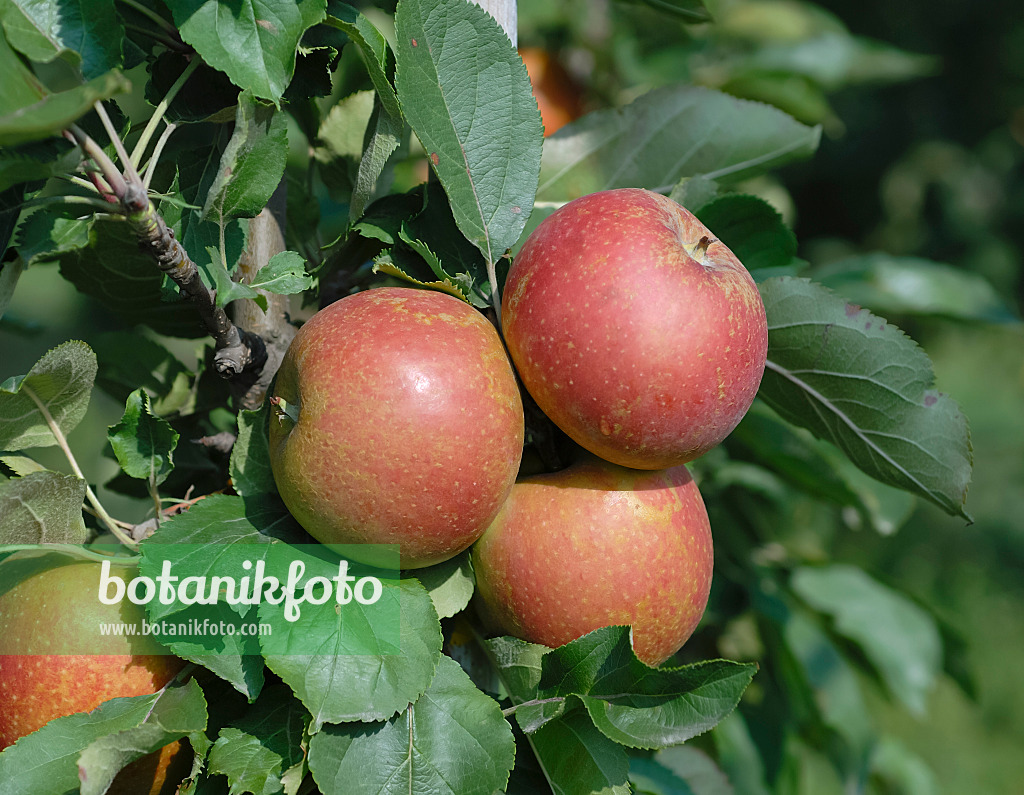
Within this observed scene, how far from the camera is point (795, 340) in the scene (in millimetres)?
804

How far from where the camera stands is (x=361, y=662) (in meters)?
0.65

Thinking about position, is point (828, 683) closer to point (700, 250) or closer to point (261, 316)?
point (700, 250)

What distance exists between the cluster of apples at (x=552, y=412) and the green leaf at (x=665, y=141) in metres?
0.24

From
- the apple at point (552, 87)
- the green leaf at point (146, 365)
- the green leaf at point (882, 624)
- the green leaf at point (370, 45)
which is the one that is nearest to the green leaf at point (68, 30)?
the green leaf at point (370, 45)

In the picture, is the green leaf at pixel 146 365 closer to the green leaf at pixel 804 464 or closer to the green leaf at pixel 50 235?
the green leaf at pixel 50 235

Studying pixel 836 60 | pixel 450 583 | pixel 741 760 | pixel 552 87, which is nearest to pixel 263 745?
pixel 450 583

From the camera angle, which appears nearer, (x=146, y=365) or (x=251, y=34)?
(x=251, y=34)

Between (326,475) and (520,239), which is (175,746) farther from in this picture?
(520,239)

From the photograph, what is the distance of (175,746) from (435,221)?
0.52 meters

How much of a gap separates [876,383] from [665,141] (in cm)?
37

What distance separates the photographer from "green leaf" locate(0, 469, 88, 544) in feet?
2.21

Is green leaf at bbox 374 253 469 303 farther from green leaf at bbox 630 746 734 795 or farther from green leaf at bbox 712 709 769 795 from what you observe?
green leaf at bbox 712 709 769 795

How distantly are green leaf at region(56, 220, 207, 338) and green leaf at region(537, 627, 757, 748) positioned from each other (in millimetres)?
538

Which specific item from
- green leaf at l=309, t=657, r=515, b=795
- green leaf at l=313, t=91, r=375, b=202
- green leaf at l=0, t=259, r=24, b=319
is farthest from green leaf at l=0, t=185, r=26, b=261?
green leaf at l=309, t=657, r=515, b=795
